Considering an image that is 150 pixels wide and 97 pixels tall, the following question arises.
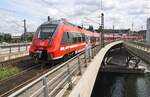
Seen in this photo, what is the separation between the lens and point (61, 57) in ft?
73.9

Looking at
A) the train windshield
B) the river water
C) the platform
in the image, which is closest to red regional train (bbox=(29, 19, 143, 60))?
the train windshield

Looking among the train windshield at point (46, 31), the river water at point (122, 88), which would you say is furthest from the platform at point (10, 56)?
the river water at point (122, 88)

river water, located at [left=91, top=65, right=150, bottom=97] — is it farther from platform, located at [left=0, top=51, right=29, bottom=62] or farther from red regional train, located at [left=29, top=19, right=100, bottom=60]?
red regional train, located at [left=29, top=19, right=100, bottom=60]

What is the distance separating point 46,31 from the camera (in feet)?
71.7

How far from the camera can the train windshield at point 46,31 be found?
70.9ft

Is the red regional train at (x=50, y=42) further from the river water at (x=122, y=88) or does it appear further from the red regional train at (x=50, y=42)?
the river water at (x=122, y=88)

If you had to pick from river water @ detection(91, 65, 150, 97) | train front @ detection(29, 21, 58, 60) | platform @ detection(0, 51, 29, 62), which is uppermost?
train front @ detection(29, 21, 58, 60)

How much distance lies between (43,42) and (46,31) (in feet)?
3.57

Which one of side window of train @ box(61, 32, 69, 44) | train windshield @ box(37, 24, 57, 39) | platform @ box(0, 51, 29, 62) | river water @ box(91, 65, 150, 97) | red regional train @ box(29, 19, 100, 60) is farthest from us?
river water @ box(91, 65, 150, 97)

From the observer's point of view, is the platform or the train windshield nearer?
the train windshield

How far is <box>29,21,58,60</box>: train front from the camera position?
2098 centimetres

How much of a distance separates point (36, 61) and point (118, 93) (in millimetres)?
23229

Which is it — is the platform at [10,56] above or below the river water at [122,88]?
above

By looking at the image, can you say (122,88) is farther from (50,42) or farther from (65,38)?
(50,42)
